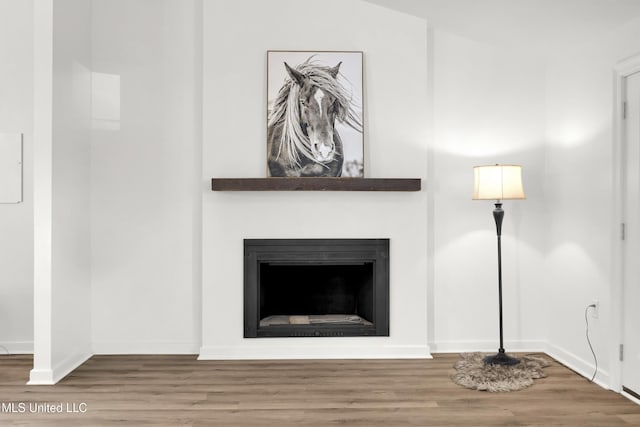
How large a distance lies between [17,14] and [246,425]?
3.65m

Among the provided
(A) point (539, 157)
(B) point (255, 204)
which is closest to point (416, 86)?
(A) point (539, 157)

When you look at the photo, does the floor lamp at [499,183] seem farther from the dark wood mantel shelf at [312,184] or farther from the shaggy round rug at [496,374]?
the shaggy round rug at [496,374]

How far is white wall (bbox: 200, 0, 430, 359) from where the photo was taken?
4.31 metres

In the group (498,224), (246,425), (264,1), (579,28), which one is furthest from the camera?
(264,1)

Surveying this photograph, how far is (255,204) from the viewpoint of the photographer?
432 cm

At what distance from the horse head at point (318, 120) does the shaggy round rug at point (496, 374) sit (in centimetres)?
180

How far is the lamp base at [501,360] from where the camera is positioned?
4012mm

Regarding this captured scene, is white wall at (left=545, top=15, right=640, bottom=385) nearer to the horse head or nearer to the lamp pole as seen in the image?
the lamp pole

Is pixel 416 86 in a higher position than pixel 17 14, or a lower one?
lower

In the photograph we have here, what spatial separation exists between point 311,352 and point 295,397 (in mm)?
917

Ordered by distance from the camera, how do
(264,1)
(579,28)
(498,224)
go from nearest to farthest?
(579,28)
(498,224)
(264,1)

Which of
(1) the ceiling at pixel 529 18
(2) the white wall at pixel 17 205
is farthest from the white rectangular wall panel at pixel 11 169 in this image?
(1) the ceiling at pixel 529 18

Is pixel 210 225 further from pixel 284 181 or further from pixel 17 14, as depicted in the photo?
pixel 17 14

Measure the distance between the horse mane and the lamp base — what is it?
6.37ft
